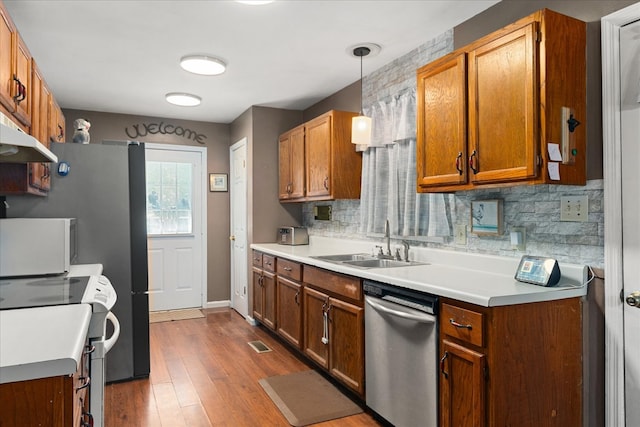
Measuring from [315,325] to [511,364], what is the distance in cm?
163

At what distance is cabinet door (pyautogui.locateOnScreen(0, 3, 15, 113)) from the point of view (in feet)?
6.55

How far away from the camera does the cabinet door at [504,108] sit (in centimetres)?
185

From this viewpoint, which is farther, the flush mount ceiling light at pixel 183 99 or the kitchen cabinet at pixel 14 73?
the flush mount ceiling light at pixel 183 99

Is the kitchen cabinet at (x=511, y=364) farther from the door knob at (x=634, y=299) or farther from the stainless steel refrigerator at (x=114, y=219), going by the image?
the stainless steel refrigerator at (x=114, y=219)

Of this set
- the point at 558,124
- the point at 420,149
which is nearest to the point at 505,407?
the point at 558,124

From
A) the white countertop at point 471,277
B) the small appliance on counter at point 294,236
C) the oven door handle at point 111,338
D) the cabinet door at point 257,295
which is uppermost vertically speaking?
the small appliance on counter at point 294,236

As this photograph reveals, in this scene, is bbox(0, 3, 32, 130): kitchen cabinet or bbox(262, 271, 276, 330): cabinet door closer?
bbox(0, 3, 32, 130): kitchen cabinet

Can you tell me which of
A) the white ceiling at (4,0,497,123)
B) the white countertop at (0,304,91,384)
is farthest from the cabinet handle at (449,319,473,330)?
the white ceiling at (4,0,497,123)

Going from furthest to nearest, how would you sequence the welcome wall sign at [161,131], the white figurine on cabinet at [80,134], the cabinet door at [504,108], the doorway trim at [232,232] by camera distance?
the welcome wall sign at [161,131] → the doorway trim at [232,232] → the white figurine on cabinet at [80,134] → the cabinet door at [504,108]

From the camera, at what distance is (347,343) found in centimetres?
271

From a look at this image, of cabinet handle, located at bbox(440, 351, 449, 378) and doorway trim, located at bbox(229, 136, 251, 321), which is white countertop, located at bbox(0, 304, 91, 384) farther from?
doorway trim, located at bbox(229, 136, 251, 321)

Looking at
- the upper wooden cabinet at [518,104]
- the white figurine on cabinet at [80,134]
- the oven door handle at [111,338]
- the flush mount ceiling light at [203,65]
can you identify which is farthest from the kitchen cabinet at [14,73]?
the upper wooden cabinet at [518,104]

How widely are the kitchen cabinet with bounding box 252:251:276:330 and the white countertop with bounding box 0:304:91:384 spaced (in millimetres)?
2339

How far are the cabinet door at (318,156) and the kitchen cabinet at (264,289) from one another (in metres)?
0.78
